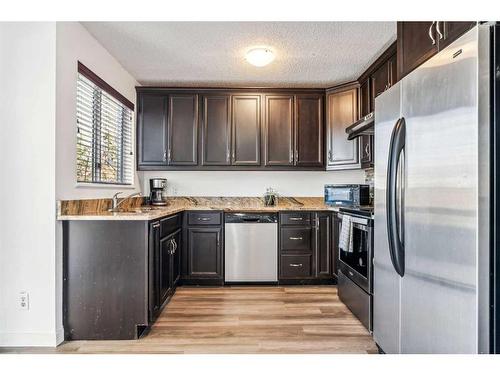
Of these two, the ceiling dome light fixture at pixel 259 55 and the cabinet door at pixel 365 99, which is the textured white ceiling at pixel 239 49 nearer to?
the ceiling dome light fixture at pixel 259 55

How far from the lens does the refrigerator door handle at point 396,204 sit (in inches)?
61.3

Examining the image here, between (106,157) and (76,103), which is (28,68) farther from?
(106,157)

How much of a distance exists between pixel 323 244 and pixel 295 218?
0.43m

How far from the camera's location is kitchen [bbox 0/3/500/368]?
4.09ft

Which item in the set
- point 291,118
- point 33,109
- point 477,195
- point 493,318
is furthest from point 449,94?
point 291,118

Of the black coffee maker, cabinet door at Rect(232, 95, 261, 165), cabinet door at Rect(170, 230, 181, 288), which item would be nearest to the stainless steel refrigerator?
cabinet door at Rect(170, 230, 181, 288)

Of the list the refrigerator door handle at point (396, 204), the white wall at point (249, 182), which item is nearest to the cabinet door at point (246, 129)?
the white wall at point (249, 182)

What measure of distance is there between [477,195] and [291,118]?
9.70ft

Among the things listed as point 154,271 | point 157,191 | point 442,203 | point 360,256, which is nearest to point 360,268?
point 360,256

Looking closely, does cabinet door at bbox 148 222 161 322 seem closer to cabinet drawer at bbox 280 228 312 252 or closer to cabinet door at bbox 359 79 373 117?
cabinet drawer at bbox 280 228 312 252

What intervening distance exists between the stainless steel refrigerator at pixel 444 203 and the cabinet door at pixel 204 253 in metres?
2.09

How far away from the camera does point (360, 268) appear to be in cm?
250

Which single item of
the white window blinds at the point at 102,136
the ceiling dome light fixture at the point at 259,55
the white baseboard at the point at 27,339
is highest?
the ceiling dome light fixture at the point at 259,55

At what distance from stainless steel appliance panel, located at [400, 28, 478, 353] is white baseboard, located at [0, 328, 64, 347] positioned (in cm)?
221
